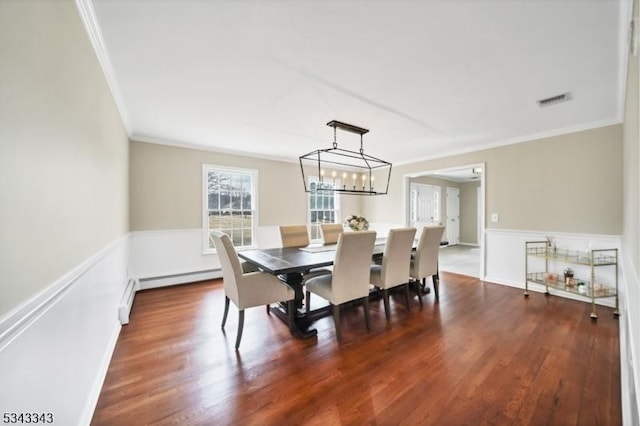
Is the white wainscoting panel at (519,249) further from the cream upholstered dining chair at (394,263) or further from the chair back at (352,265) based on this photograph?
the chair back at (352,265)

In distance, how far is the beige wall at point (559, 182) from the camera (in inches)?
125

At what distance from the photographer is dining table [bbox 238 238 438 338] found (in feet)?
7.84

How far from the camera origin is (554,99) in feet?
8.43

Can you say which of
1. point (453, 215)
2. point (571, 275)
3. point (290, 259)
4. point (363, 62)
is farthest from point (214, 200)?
point (453, 215)

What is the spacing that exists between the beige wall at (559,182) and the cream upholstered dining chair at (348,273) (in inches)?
118

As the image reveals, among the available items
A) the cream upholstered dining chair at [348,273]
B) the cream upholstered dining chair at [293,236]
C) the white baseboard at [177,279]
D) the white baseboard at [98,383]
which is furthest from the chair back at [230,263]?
the white baseboard at [177,279]

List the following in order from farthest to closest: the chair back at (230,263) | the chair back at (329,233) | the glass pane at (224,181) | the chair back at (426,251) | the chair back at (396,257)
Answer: the glass pane at (224,181), the chair back at (329,233), the chair back at (426,251), the chair back at (396,257), the chair back at (230,263)

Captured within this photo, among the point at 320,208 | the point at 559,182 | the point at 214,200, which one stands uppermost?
the point at 559,182

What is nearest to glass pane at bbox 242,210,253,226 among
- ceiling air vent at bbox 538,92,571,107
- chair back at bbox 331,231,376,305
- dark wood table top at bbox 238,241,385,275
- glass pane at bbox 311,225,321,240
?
glass pane at bbox 311,225,321,240

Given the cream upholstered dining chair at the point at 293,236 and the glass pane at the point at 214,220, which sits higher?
the glass pane at the point at 214,220

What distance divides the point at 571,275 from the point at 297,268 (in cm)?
379

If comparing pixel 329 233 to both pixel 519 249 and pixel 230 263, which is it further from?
pixel 519 249

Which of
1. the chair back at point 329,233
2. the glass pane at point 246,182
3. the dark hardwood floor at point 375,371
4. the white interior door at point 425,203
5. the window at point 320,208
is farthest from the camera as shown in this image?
the white interior door at point 425,203

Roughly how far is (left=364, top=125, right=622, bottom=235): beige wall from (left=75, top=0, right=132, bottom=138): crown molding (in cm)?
502
